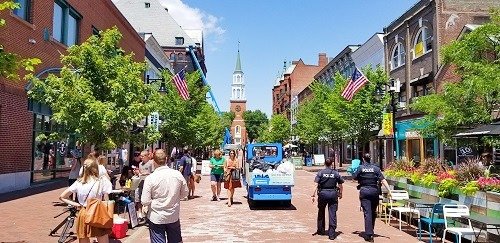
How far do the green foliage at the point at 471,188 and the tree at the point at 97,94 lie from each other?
8943mm

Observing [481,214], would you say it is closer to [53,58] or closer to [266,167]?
[266,167]

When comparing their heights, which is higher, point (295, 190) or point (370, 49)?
point (370, 49)

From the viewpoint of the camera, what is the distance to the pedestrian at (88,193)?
260 inches

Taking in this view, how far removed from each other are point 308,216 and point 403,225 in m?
2.52

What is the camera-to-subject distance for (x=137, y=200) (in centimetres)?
1116

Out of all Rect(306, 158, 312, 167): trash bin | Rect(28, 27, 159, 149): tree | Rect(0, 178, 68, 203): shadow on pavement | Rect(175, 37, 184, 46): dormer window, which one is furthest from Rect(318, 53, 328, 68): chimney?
Rect(28, 27, 159, 149): tree

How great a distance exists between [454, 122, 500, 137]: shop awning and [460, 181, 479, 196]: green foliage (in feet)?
14.7

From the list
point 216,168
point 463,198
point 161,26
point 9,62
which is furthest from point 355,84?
point 161,26

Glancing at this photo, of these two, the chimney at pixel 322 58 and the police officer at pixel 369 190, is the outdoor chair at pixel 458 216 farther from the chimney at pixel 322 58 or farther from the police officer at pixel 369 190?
the chimney at pixel 322 58

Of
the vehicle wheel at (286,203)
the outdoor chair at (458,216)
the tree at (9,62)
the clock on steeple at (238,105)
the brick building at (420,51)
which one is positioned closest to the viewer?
the tree at (9,62)

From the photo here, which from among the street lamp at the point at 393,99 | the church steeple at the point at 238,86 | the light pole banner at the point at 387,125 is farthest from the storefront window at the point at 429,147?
the church steeple at the point at 238,86

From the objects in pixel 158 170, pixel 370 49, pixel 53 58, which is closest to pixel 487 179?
pixel 158 170

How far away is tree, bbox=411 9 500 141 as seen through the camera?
1462 cm

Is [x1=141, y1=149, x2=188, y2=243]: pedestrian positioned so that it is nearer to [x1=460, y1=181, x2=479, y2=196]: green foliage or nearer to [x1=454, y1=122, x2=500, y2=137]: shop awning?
[x1=460, y1=181, x2=479, y2=196]: green foliage
